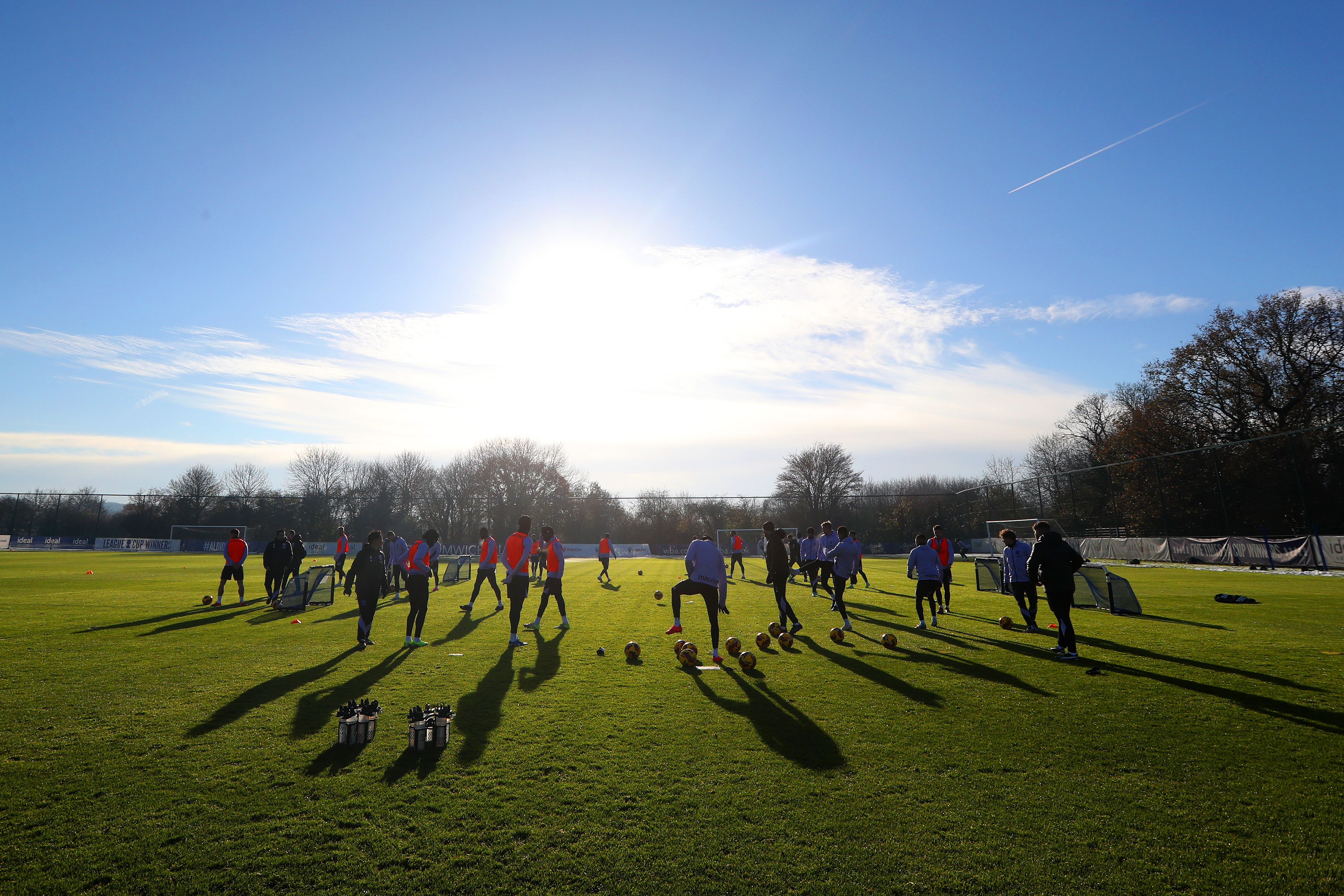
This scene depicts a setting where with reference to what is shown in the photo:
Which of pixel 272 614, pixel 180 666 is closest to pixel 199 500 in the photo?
pixel 272 614

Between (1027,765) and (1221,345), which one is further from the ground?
(1221,345)

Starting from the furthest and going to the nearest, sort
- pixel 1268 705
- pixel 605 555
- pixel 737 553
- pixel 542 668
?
pixel 737 553 → pixel 605 555 → pixel 542 668 → pixel 1268 705

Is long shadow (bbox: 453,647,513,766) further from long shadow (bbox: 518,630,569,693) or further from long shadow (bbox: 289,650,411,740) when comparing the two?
long shadow (bbox: 289,650,411,740)

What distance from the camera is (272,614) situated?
15.4 m

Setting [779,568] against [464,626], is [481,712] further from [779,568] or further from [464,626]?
[464,626]

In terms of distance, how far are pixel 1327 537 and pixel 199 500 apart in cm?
10046

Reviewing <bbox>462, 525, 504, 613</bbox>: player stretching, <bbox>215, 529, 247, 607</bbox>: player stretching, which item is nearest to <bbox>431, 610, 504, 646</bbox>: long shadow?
<bbox>462, 525, 504, 613</bbox>: player stretching

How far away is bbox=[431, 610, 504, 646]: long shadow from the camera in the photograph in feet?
39.4

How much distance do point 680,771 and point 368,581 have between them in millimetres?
7744

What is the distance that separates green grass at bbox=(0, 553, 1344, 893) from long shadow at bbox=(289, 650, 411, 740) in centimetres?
5

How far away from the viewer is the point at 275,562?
17.2 meters

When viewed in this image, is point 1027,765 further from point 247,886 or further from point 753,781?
point 247,886

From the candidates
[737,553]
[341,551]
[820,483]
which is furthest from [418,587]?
[820,483]

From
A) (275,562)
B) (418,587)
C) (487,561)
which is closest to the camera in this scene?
(418,587)
